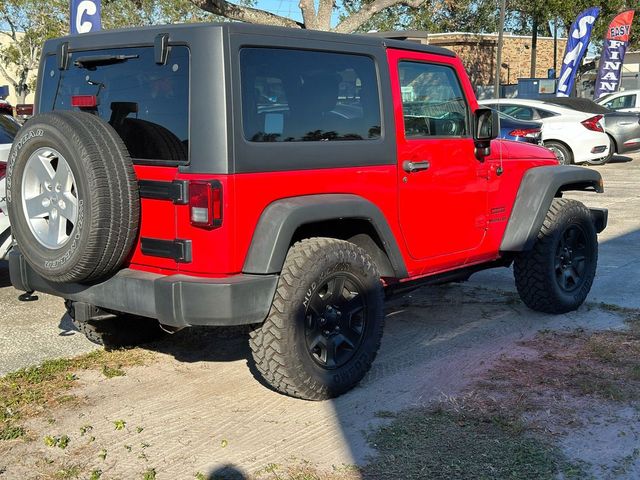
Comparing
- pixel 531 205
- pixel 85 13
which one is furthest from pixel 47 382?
pixel 85 13

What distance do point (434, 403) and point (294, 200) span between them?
1327 mm

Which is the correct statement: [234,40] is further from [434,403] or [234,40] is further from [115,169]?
[434,403]

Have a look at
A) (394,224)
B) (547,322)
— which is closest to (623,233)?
(547,322)

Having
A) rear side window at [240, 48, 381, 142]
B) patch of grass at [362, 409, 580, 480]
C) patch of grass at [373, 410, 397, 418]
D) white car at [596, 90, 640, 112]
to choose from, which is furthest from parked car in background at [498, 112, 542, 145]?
patch of grass at [362, 409, 580, 480]

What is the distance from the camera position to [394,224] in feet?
15.6

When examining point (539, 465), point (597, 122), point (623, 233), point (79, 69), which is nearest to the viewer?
point (539, 465)

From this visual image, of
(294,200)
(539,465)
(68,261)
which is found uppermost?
(294,200)

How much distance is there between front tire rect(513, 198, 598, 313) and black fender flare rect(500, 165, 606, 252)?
0.18 meters

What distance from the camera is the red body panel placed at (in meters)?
3.96

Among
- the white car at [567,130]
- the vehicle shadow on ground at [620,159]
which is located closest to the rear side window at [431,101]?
the white car at [567,130]

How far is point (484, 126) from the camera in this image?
5.29 meters

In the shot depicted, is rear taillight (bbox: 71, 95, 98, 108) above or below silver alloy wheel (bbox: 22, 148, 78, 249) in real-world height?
above

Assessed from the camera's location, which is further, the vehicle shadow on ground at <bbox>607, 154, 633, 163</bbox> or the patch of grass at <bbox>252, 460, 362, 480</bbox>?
the vehicle shadow on ground at <bbox>607, 154, 633, 163</bbox>

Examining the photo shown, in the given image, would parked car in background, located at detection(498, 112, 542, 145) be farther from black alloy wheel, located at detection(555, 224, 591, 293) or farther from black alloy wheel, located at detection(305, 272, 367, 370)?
black alloy wheel, located at detection(305, 272, 367, 370)
